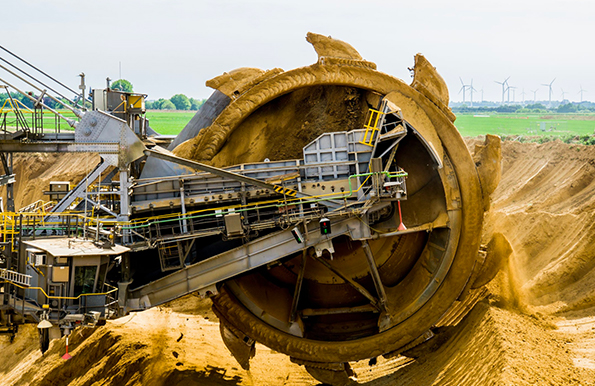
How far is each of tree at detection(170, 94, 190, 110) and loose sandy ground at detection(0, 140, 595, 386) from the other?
9479 cm

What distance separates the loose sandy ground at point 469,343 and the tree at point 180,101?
94795 millimetres

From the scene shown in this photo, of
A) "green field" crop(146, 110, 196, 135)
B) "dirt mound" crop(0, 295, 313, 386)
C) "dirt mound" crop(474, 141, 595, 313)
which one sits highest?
"green field" crop(146, 110, 196, 135)

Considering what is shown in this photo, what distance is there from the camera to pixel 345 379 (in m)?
16.5

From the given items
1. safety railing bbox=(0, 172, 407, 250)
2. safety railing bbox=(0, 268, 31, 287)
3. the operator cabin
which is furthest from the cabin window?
safety railing bbox=(0, 268, 31, 287)

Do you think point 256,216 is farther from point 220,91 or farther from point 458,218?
point 458,218

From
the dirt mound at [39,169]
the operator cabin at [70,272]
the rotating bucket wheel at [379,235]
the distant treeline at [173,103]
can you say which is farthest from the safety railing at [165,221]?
the distant treeline at [173,103]

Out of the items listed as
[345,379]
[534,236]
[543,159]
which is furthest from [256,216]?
[543,159]

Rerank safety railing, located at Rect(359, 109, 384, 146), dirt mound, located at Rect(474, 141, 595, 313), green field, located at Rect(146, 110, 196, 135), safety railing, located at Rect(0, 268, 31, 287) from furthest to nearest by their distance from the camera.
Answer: green field, located at Rect(146, 110, 196, 135) < dirt mound, located at Rect(474, 141, 595, 313) < safety railing, located at Rect(359, 109, 384, 146) < safety railing, located at Rect(0, 268, 31, 287)

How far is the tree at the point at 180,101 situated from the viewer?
378 feet

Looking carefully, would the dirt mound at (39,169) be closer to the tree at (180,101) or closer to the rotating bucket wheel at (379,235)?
the rotating bucket wheel at (379,235)

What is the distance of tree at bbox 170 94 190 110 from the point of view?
11531 cm

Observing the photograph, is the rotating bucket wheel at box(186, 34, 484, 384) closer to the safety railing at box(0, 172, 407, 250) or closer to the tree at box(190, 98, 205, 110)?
the safety railing at box(0, 172, 407, 250)

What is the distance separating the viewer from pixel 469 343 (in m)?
15.3

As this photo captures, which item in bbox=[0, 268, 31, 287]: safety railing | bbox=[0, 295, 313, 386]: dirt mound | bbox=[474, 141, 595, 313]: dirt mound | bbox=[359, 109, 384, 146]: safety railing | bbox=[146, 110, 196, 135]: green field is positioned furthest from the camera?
bbox=[146, 110, 196, 135]: green field
